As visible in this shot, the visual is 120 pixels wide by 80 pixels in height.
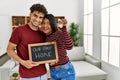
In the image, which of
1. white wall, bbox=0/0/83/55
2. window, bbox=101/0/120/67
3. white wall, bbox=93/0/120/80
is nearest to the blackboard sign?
window, bbox=101/0/120/67

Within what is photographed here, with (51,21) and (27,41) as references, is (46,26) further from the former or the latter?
(27,41)

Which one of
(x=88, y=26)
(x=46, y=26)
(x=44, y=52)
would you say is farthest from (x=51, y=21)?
(x=88, y=26)

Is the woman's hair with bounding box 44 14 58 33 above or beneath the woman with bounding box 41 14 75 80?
above

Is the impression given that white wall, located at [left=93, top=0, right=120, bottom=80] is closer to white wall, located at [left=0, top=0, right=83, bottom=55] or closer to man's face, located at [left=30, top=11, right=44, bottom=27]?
white wall, located at [left=0, top=0, right=83, bottom=55]

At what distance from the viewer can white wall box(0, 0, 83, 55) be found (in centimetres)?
482

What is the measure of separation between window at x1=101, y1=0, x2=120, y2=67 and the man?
1979 millimetres

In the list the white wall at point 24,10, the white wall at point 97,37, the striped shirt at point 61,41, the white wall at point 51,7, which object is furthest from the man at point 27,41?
the white wall at point 51,7

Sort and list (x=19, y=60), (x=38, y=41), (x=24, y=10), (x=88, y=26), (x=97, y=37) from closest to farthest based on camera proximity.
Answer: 1. (x=19, y=60)
2. (x=38, y=41)
3. (x=97, y=37)
4. (x=88, y=26)
5. (x=24, y=10)

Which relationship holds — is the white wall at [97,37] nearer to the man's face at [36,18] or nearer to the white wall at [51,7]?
the white wall at [51,7]

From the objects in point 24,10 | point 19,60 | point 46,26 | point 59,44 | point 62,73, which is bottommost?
point 62,73

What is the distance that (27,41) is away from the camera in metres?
1.70

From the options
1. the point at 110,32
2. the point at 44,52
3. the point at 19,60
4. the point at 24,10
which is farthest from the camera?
the point at 24,10

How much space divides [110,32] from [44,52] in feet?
6.89

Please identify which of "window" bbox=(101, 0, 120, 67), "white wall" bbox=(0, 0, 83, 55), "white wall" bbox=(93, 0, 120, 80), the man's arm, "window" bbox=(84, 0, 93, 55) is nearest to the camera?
the man's arm
